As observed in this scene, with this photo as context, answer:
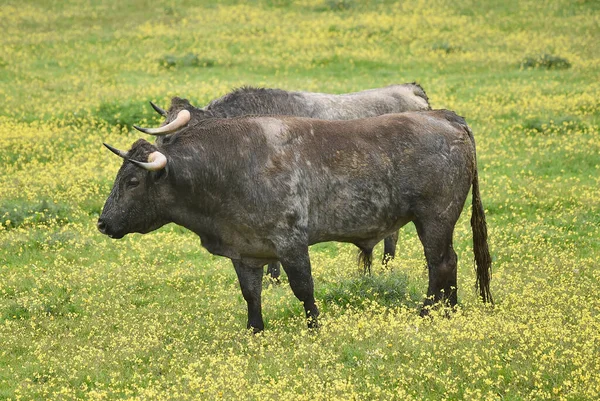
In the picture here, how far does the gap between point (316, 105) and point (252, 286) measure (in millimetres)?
4941

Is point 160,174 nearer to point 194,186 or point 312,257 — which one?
point 194,186

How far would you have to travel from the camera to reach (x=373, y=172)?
11.0m

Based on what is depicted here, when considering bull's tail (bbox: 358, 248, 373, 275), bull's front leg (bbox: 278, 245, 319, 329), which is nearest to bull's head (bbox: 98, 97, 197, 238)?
bull's front leg (bbox: 278, 245, 319, 329)

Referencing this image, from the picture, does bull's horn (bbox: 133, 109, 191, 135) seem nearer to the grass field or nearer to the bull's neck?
the bull's neck

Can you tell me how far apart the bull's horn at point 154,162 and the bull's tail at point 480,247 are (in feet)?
13.5

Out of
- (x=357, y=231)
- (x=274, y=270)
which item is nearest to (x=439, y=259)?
(x=357, y=231)

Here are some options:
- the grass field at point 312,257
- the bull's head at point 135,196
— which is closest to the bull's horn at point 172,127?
the bull's head at point 135,196

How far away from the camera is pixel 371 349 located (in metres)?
9.73

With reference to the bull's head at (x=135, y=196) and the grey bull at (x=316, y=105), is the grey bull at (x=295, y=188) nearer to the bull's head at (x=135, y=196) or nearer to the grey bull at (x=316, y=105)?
the bull's head at (x=135, y=196)

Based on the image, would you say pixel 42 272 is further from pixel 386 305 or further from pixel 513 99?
pixel 513 99

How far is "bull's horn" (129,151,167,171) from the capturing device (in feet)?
33.1

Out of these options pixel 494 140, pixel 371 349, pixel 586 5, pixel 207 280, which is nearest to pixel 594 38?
pixel 586 5

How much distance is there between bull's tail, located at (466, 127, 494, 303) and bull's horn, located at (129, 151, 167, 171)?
4.13 metres

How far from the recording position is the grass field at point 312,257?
9219 mm
